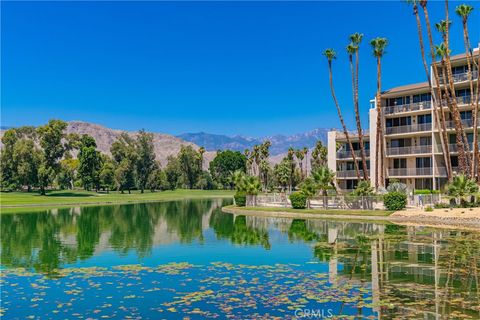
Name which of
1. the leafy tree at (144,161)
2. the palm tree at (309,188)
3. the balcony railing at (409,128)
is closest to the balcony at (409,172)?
the balcony railing at (409,128)

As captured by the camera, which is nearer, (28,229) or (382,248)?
(382,248)

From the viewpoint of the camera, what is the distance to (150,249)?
26312 millimetres

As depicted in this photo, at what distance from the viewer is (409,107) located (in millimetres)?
61000

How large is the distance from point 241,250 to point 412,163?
4227cm

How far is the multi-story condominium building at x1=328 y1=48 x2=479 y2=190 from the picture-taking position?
186 feet

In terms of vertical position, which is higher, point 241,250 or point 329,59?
point 329,59

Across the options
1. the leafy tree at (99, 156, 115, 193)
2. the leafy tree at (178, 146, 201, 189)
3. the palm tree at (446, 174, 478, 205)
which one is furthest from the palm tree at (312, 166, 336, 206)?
the leafy tree at (178, 146, 201, 189)

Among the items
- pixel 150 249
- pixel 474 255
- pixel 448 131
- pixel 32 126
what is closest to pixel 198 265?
pixel 150 249

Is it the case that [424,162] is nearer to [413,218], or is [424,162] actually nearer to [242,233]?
[413,218]

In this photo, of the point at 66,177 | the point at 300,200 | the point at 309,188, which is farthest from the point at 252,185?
the point at 66,177

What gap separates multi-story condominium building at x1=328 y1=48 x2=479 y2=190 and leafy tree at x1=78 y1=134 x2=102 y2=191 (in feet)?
211

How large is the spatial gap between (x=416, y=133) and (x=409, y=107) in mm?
3617

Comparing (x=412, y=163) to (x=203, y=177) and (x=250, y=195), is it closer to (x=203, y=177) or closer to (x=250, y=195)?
(x=250, y=195)

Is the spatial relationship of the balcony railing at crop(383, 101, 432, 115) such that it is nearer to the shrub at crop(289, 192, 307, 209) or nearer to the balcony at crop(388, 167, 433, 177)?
the balcony at crop(388, 167, 433, 177)
